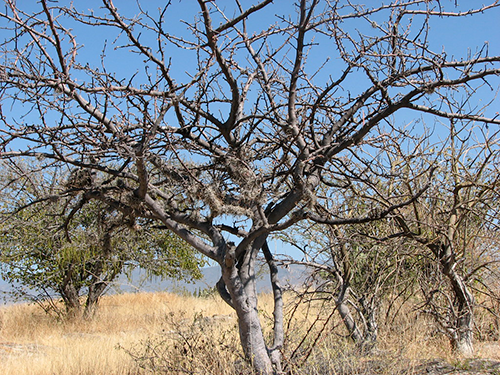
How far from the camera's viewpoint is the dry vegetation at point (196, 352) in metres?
4.91

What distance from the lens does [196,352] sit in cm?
534

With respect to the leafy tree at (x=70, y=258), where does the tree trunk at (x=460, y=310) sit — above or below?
below

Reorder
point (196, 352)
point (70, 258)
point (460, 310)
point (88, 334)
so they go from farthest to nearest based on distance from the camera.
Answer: point (70, 258) → point (88, 334) → point (460, 310) → point (196, 352)

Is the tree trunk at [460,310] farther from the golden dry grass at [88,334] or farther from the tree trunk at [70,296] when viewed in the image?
the tree trunk at [70,296]

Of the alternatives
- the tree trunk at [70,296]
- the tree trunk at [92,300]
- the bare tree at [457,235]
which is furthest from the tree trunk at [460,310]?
the tree trunk at [70,296]

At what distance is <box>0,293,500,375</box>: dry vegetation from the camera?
193 inches

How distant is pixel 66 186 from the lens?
5.16 m

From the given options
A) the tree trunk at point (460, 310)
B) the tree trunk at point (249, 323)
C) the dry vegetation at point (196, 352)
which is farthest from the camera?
the tree trunk at point (460, 310)

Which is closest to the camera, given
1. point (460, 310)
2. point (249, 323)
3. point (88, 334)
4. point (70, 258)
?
point (249, 323)

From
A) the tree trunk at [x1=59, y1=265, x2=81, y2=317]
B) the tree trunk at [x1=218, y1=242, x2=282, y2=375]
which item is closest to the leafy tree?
the tree trunk at [x1=59, y1=265, x2=81, y2=317]

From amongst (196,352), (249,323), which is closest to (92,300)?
(196,352)

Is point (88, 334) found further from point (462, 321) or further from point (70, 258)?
point (462, 321)

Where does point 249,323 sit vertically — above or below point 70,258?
below

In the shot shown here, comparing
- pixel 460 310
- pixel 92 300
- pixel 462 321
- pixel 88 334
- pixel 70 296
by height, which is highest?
pixel 70 296
